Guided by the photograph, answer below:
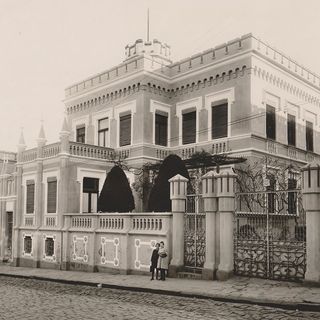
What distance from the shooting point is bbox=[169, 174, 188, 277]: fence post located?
16594 mm

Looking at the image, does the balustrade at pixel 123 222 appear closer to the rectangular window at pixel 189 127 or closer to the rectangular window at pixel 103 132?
the rectangular window at pixel 103 132

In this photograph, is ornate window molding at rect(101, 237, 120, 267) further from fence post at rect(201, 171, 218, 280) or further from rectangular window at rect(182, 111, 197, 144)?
rectangular window at rect(182, 111, 197, 144)

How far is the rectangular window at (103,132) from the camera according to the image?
95.4 feet

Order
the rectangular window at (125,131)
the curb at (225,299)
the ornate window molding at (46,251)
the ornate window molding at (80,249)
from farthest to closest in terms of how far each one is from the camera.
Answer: the rectangular window at (125,131) → the ornate window molding at (46,251) → the ornate window molding at (80,249) → the curb at (225,299)

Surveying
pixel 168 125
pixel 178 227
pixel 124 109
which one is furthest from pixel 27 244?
pixel 178 227

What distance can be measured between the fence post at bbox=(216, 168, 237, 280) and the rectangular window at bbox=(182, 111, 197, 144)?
1064 centimetres

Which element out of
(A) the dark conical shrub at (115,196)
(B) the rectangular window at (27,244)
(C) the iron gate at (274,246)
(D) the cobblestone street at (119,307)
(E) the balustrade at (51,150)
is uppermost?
(E) the balustrade at (51,150)

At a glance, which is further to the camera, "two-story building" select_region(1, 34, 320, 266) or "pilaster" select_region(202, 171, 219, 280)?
"two-story building" select_region(1, 34, 320, 266)

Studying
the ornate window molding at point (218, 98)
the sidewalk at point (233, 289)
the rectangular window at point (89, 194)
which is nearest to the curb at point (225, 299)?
the sidewalk at point (233, 289)

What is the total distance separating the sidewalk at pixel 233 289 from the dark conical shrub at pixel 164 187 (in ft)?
10.2

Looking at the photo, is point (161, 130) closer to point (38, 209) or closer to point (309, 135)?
point (38, 209)

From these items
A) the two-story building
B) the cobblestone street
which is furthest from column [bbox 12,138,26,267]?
the cobblestone street

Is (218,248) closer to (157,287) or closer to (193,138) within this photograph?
(157,287)

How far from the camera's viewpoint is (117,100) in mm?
28250
